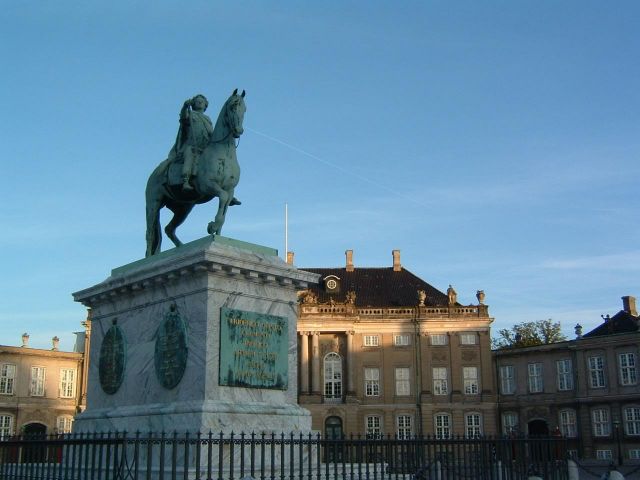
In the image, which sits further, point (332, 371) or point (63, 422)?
point (332, 371)

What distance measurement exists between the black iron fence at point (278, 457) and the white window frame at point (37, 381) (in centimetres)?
4830

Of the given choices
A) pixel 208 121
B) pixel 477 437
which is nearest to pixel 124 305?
pixel 208 121

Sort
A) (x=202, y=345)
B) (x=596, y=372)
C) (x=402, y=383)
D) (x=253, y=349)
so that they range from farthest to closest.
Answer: (x=402, y=383) → (x=596, y=372) → (x=253, y=349) → (x=202, y=345)

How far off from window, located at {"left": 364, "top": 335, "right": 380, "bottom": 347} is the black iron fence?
46.7 m

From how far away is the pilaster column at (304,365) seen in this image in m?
60.6

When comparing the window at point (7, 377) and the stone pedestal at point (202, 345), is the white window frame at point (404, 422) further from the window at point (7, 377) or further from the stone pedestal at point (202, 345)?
the stone pedestal at point (202, 345)

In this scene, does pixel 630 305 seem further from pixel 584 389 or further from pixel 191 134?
pixel 191 134

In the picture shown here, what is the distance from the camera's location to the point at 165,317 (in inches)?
509

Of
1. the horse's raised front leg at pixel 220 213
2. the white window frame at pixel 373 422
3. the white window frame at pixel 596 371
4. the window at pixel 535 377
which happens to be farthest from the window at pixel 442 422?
the horse's raised front leg at pixel 220 213

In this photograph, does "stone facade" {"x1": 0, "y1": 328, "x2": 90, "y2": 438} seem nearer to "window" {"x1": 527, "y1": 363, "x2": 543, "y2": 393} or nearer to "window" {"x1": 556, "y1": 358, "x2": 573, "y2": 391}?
"window" {"x1": 527, "y1": 363, "x2": 543, "y2": 393}

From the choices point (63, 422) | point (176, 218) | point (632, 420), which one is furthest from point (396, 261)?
point (176, 218)

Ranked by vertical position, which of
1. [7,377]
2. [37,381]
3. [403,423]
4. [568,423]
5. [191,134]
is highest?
[191,134]

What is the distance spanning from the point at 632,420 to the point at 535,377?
27.7ft

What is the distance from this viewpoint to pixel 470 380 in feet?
199
